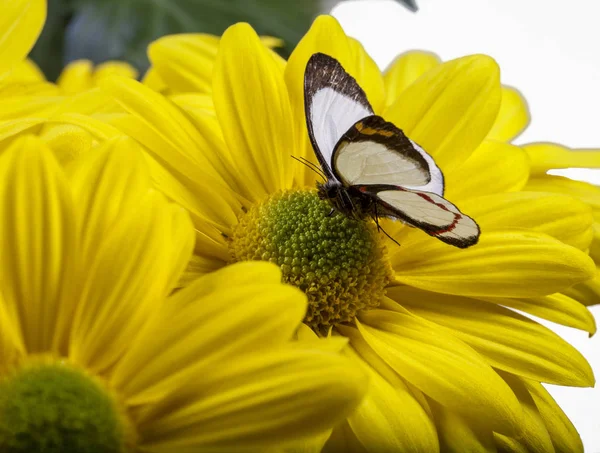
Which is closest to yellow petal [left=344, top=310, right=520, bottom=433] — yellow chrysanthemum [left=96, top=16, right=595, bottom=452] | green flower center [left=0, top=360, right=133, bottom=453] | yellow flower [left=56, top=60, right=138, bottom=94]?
yellow chrysanthemum [left=96, top=16, right=595, bottom=452]

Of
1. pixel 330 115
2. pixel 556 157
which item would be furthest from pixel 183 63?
pixel 556 157

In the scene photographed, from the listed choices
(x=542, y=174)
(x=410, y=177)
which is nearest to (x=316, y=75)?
(x=410, y=177)

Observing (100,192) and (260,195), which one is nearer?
(100,192)

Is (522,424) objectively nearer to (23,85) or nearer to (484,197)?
(484,197)

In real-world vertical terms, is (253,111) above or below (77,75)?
above

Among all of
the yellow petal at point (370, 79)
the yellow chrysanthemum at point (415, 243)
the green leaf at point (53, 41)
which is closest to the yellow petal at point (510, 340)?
the yellow chrysanthemum at point (415, 243)

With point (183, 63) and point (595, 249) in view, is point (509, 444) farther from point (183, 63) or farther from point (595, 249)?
point (183, 63)
